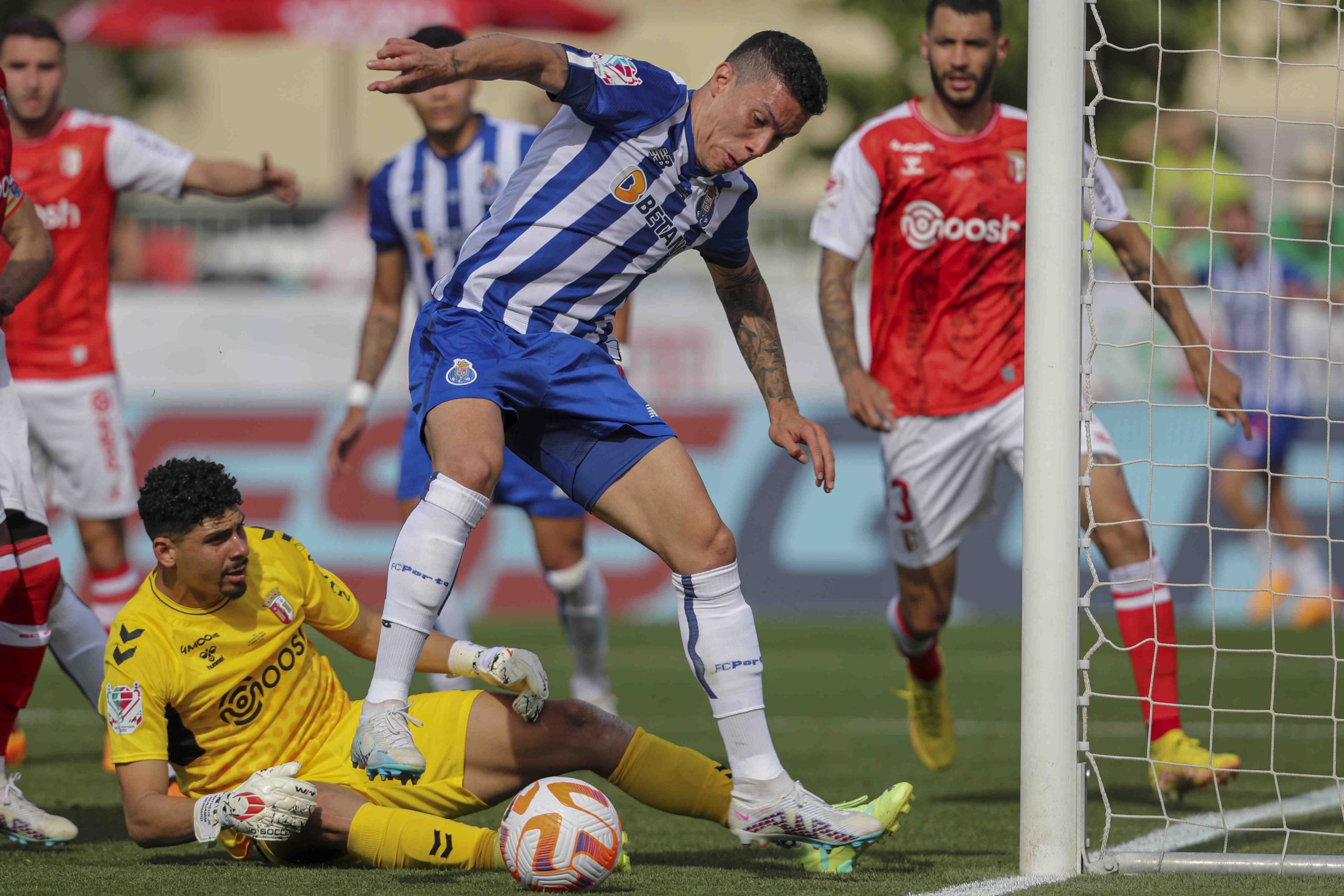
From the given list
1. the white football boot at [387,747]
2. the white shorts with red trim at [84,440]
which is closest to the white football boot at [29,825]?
the white football boot at [387,747]

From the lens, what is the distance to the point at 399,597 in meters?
3.90

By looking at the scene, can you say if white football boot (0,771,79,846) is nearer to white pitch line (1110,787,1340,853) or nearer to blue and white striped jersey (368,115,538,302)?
blue and white striped jersey (368,115,538,302)

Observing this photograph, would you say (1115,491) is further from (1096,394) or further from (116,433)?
(1096,394)

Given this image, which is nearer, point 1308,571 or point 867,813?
point 867,813

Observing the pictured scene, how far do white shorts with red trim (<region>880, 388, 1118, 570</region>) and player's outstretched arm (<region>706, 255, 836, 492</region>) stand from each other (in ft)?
4.44

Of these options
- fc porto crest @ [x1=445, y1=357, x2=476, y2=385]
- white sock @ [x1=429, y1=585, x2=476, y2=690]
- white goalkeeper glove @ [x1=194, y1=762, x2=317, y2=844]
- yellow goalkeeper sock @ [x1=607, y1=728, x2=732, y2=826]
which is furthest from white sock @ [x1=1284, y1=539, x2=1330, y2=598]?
white goalkeeper glove @ [x1=194, y1=762, x2=317, y2=844]

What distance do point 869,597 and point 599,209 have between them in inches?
296

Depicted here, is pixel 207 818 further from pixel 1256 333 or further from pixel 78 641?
pixel 1256 333

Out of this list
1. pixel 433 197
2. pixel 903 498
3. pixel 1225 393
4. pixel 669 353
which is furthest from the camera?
pixel 669 353

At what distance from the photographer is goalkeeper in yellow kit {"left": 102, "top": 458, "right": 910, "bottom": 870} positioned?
425 centimetres

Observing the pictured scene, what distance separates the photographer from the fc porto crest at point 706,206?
4395 mm

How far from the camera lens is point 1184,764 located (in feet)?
16.5

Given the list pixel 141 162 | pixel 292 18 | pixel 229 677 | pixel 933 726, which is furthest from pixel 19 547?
pixel 292 18

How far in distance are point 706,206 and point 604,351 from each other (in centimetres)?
47
